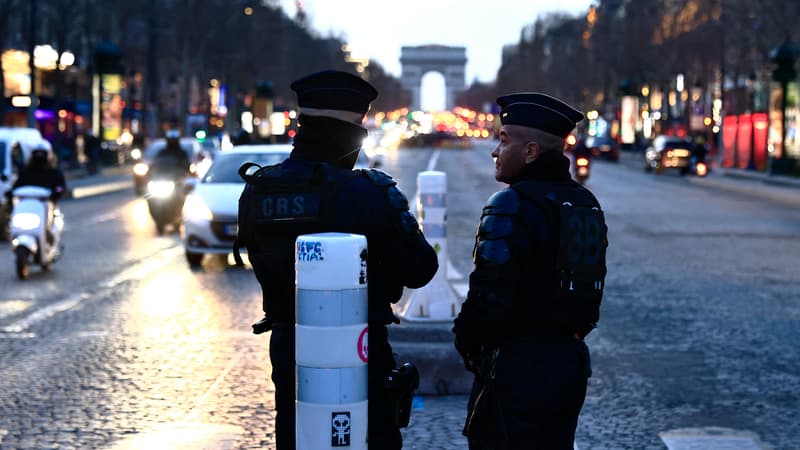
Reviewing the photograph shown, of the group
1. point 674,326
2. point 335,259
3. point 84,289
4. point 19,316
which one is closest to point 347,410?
point 335,259

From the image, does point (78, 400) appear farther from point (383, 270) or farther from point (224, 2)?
point (224, 2)

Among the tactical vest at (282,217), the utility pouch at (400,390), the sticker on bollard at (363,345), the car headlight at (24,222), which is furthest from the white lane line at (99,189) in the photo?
the sticker on bollard at (363,345)

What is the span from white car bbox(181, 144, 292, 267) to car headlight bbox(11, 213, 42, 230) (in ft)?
6.45

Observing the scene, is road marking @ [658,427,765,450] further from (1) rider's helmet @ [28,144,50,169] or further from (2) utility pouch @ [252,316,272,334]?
(1) rider's helmet @ [28,144,50,169]

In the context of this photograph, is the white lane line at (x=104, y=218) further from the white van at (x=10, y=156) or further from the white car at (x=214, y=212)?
the white car at (x=214, y=212)

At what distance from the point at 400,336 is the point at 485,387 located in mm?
4558

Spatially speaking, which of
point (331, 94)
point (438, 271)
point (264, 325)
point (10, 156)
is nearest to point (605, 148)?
point (10, 156)

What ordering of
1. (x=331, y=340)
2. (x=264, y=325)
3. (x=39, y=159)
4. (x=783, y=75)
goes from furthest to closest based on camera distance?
(x=783, y=75), (x=39, y=159), (x=264, y=325), (x=331, y=340)

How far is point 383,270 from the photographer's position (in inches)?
180

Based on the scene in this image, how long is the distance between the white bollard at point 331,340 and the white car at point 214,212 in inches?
500

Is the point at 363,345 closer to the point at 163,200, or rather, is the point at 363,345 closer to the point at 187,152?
the point at 163,200

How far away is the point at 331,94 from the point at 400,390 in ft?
3.08

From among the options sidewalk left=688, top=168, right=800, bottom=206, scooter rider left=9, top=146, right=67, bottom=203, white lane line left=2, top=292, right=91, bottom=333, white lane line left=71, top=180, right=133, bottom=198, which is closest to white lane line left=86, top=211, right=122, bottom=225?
white lane line left=71, top=180, right=133, bottom=198

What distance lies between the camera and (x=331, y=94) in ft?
15.2
